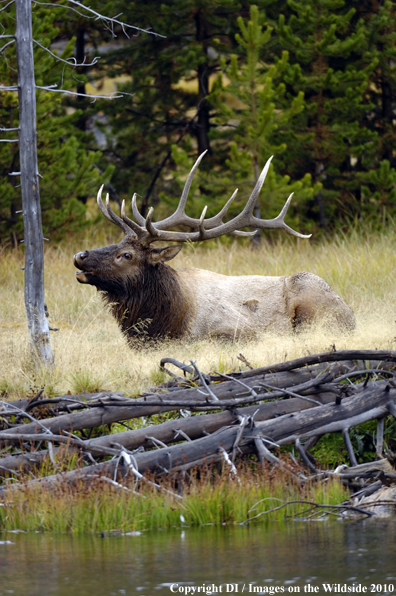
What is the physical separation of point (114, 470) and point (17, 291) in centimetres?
801

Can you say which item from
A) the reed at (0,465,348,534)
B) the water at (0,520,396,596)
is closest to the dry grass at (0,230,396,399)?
A: the reed at (0,465,348,534)

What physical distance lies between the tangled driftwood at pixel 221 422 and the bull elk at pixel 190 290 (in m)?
2.43

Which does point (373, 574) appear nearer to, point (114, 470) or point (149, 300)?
point (114, 470)

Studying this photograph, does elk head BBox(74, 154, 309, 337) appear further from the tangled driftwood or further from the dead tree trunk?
the tangled driftwood

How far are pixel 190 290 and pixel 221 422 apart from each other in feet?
12.0

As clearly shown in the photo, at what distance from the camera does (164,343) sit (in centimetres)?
906

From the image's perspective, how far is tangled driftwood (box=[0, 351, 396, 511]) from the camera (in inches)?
221

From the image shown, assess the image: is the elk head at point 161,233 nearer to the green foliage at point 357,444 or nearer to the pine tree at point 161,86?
the green foliage at point 357,444

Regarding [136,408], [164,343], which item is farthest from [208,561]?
[164,343]

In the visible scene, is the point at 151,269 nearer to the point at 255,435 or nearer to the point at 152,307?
the point at 152,307

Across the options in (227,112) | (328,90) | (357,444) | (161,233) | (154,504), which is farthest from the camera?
(328,90)

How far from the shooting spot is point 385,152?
64.5 ft

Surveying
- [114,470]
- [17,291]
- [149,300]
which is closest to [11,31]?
[17,291]

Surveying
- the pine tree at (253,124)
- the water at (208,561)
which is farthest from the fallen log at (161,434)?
the pine tree at (253,124)
